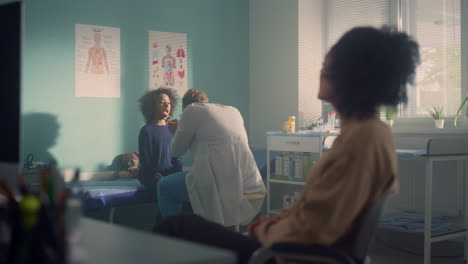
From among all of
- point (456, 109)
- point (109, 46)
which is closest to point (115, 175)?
point (109, 46)

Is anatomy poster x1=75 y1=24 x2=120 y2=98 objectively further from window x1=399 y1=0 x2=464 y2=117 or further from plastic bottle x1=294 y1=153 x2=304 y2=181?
window x1=399 y1=0 x2=464 y2=117

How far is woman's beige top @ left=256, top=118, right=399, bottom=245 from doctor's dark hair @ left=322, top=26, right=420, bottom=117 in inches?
2.6

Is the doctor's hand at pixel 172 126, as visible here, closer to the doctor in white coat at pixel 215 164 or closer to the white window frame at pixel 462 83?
the doctor in white coat at pixel 215 164

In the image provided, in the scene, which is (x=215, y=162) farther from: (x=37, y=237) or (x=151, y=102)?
(x=37, y=237)

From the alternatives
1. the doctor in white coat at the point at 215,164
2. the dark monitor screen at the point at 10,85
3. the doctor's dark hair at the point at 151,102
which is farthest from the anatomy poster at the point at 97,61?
the dark monitor screen at the point at 10,85

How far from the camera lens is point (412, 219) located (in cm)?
371

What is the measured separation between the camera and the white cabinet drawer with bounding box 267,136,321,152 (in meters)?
3.99

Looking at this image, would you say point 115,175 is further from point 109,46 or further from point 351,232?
point 351,232

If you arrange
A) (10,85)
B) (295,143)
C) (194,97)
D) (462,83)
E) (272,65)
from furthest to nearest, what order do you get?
(272,65) < (295,143) < (462,83) < (194,97) < (10,85)

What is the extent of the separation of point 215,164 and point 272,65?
190cm

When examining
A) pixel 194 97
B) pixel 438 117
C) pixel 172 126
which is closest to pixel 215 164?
pixel 194 97

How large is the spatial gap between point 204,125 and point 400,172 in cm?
167

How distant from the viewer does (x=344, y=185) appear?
128cm

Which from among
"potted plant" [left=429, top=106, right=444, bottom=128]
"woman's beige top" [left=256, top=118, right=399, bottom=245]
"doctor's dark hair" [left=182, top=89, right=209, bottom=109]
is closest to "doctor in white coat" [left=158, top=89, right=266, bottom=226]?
"doctor's dark hair" [left=182, top=89, right=209, bottom=109]
